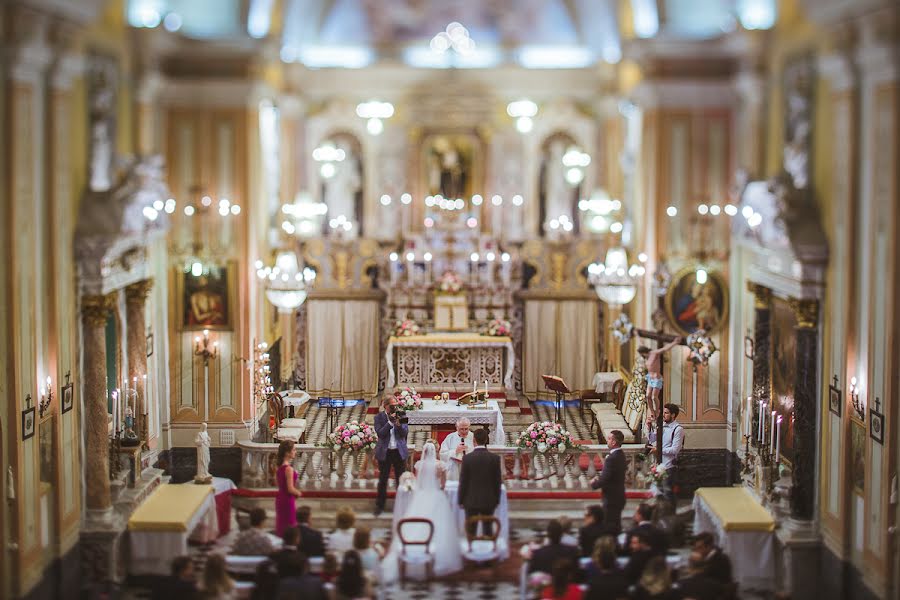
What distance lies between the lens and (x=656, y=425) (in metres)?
18.5

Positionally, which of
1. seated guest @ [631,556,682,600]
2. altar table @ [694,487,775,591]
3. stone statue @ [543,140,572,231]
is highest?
stone statue @ [543,140,572,231]

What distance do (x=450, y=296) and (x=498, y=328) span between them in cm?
112

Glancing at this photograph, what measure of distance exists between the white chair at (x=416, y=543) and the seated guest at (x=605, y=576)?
97.9 inches

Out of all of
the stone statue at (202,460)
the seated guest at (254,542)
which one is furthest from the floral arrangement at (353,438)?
the seated guest at (254,542)

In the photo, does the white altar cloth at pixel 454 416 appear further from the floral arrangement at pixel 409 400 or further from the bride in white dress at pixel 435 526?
the bride in white dress at pixel 435 526

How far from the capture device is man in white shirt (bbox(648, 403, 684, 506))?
17.7 m

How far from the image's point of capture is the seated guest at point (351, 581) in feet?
42.2

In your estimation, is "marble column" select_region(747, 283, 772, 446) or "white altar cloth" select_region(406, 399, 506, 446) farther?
"white altar cloth" select_region(406, 399, 506, 446)

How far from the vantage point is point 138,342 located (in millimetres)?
18719

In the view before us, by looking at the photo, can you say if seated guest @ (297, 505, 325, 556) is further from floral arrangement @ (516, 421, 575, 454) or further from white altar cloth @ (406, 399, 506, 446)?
Answer: white altar cloth @ (406, 399, 506, 446)

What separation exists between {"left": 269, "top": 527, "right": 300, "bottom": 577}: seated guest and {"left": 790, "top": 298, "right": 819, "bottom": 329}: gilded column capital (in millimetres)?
6192

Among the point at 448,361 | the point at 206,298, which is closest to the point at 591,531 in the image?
the point at 206,298

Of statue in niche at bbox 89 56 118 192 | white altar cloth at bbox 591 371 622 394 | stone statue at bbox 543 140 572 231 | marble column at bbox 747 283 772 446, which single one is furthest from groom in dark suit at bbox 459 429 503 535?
stone statue at bbox 543 140 572 231

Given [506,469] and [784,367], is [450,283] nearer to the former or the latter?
[506,469]
